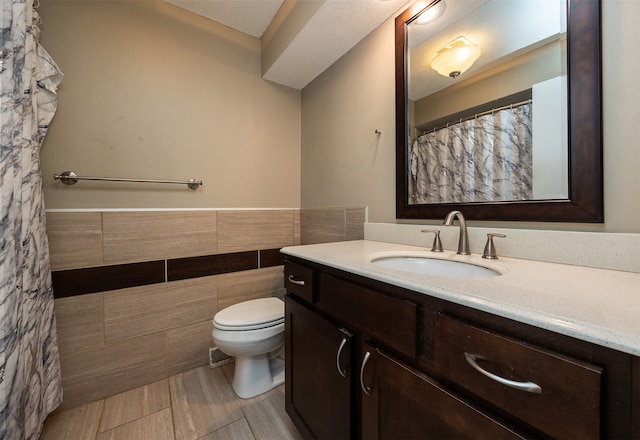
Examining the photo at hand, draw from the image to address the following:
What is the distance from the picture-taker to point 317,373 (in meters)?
0.92

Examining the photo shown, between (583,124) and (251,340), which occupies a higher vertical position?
(583,124)

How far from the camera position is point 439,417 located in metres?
0.56

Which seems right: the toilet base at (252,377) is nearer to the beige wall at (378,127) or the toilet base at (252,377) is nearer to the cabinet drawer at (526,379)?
the beige wall at (378,127)

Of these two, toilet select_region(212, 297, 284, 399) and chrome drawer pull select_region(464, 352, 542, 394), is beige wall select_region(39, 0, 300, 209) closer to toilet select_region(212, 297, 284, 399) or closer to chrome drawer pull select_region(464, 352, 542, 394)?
toilet select_region(212, 297, 284, 399)

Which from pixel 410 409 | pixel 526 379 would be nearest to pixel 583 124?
pixel 526 379

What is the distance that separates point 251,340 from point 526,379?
119 cm

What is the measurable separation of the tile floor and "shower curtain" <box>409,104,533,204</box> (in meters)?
1.32

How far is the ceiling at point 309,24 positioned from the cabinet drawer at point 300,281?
4.21ft

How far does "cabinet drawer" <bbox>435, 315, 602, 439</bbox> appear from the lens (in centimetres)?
38

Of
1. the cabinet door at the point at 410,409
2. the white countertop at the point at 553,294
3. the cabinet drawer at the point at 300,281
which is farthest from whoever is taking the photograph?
the cabinet drawer at the point at 300,281

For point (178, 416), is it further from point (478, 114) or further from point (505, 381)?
point (478, 114)

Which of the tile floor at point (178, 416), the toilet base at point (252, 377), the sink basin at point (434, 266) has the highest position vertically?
the sink basin at point (434, 266)

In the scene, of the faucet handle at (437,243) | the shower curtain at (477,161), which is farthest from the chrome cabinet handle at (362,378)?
the shower curtain at (477,161)

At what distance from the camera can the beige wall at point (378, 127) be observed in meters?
0.71
